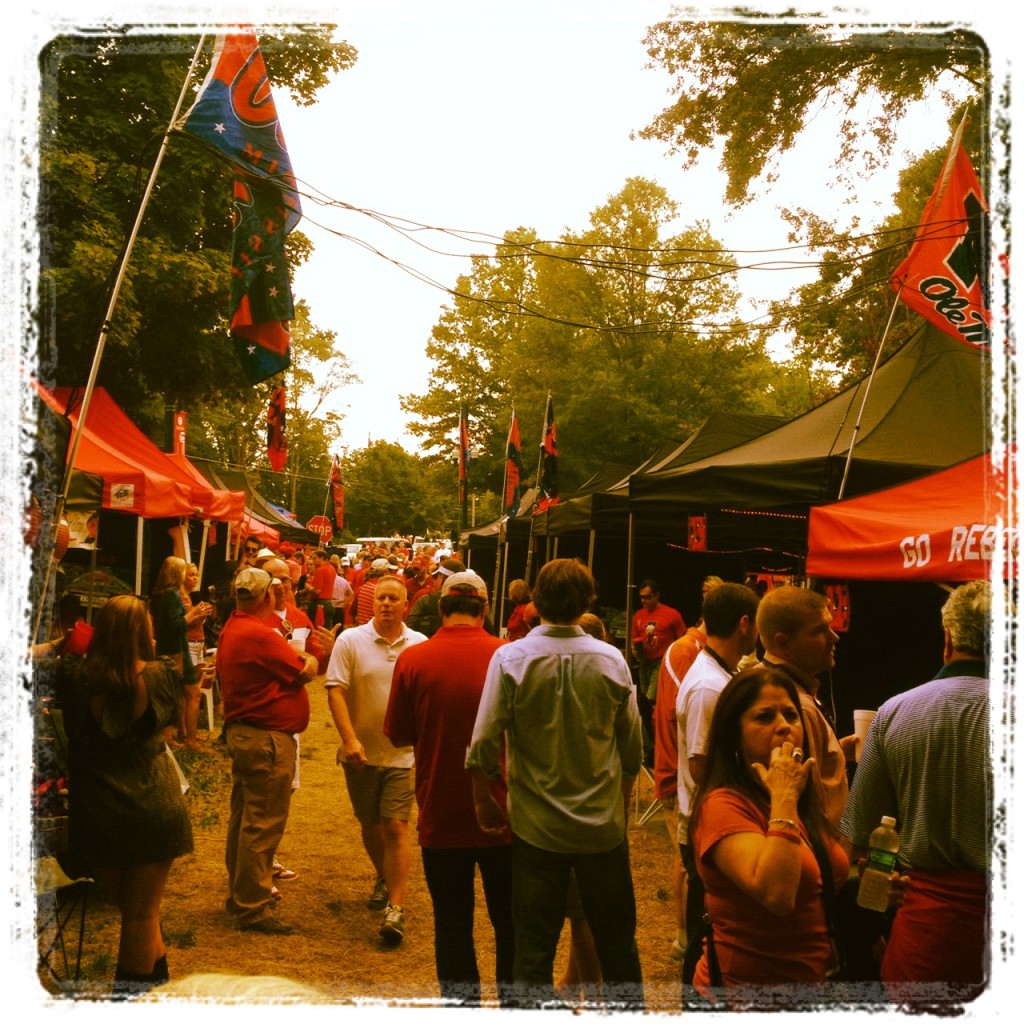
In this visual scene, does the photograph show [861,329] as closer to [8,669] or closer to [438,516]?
[8,669]

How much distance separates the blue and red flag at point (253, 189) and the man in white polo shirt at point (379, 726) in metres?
1.89

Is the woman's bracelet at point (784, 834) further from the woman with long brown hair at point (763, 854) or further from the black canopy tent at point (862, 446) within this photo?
the black canopy tent at point (862, 446)

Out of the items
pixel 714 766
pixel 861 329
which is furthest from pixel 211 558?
pixel 714 766

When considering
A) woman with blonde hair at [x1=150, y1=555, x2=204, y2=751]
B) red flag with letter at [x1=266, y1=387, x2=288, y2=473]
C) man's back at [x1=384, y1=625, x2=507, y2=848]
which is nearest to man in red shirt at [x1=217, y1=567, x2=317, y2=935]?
man's back at [x1=384, y1=625, x2=507, y2=848]

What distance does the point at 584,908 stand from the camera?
12.3 ft

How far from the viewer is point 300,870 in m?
7.00

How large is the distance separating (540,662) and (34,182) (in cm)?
237

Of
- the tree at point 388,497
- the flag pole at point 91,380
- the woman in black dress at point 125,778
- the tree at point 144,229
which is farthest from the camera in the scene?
the tree at point 388,497

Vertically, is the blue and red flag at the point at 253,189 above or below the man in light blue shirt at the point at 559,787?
above

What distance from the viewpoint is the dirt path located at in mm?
5066

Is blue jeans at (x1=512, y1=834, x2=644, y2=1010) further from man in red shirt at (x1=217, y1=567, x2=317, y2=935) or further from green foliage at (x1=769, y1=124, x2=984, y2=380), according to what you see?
green foliage at (x1=769, y1=124, x2=984, y2=380)

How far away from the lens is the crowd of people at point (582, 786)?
2.61m

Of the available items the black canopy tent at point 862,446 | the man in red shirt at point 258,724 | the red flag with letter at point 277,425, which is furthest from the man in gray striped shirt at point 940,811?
the red flag with letter at point 277,425

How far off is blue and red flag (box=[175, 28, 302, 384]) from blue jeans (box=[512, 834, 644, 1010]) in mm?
3951
